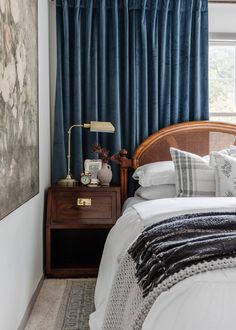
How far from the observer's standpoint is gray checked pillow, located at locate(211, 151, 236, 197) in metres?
2.59

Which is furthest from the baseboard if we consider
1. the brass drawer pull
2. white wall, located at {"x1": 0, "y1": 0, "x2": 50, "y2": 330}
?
the brass drawer pull

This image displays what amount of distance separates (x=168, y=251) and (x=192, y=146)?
2.06m

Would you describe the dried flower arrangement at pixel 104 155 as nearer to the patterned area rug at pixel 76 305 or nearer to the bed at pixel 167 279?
the bed at pixel 167 279

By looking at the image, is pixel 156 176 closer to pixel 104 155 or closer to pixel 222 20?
pixel 104 155

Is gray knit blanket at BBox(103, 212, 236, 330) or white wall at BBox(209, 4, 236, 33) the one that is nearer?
gray knit blanket at BBox(103, 212, 236, 330)

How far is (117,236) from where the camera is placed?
2236 millimetres

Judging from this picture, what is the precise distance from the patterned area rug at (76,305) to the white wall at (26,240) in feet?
0.70

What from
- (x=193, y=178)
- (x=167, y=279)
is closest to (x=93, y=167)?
(x=193, y=178)

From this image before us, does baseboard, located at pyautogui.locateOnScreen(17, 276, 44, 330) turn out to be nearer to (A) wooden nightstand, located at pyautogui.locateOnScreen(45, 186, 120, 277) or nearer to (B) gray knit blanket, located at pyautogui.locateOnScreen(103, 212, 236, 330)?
(A) wooden nightstand, located at pyautogui.locateOnScreen(45, 186, 120, 277)

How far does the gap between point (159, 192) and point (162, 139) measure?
1.74 ft

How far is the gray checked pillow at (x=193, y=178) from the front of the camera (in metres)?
2.73

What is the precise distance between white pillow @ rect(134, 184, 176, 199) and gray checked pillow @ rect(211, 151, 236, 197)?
1.19 ft

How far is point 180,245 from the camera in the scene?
51.1 inches

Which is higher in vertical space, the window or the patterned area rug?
the window
